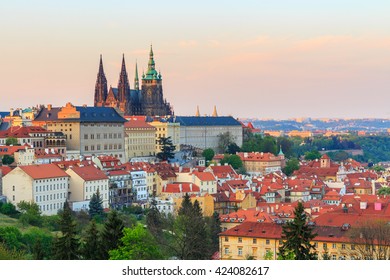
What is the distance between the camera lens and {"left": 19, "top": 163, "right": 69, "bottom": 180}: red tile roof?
35406 millimetres

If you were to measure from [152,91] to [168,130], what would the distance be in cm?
1114

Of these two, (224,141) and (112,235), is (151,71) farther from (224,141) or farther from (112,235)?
(112,235)

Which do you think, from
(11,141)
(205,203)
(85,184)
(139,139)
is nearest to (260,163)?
(139,139)

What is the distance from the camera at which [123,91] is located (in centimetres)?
7262

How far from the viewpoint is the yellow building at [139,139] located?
187 feet

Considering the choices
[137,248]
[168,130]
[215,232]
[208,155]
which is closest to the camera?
[137,248]

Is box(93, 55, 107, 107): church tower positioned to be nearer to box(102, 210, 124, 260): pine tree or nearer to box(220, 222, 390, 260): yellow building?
box(220, 222, 390, 260): yellow building

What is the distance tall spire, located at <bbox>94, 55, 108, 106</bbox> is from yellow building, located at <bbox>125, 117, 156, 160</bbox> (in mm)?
12217

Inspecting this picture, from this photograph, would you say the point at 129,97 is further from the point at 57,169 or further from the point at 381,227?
the point at 381,227

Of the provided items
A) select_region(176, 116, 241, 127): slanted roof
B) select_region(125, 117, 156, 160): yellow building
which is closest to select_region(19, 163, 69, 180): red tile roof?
select_region(125, 117, 156, 160): yellow building

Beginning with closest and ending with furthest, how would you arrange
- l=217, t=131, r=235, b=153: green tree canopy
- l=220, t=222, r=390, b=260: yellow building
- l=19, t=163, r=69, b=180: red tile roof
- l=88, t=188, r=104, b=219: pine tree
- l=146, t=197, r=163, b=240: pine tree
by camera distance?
l=220, t=222, r=390, b=260: yellow building < l=146, t=197, r=163, b=240: pine tree < l=88, t=188, r=104, b=219: pine tree < l=19, t=163, r=69, b=180: red tile roof < l=217, t=131, r=235, b=153: green tree canopy

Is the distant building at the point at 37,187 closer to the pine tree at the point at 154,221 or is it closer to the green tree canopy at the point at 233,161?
the pine tree at the point at 154,221
